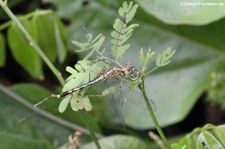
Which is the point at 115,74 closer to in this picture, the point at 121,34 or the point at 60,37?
the point at 121,34

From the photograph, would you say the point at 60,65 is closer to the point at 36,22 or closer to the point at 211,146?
the point at 36,22

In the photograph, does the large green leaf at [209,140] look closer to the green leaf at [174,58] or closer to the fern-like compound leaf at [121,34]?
the fern-like compound leaf at [121,34]

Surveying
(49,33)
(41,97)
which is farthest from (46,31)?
(41,97)

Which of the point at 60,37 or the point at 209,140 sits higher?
the point at 60,37

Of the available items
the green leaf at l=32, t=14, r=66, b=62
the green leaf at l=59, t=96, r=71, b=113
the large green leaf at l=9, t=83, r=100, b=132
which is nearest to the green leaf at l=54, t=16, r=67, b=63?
the green leaf at l=32, t=14, r=66, b=62

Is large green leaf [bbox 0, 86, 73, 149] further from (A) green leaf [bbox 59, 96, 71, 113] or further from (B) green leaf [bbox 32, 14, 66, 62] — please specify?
(A) green leaf [bbox 59, 96, 71, 113]
